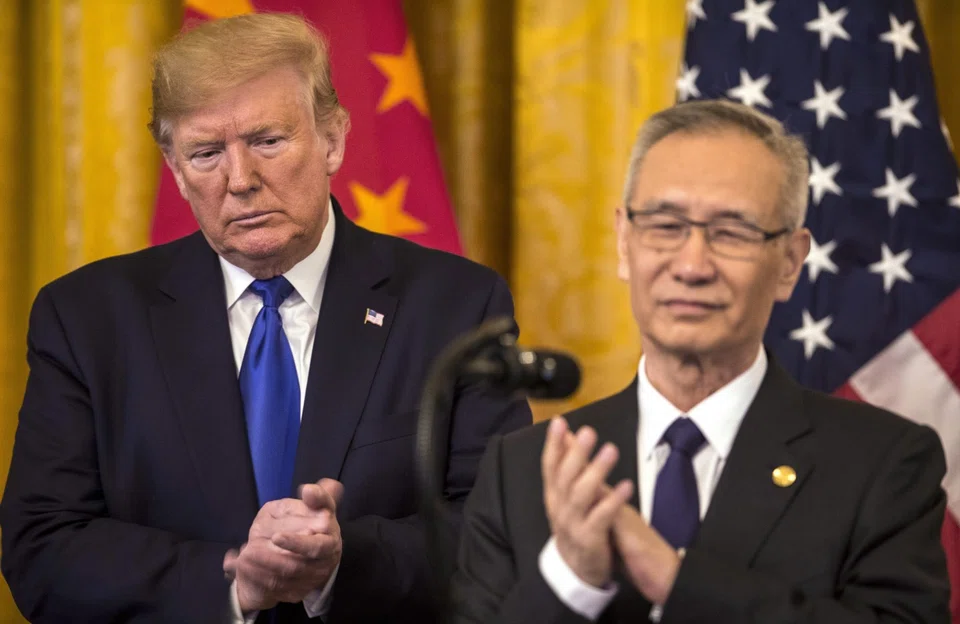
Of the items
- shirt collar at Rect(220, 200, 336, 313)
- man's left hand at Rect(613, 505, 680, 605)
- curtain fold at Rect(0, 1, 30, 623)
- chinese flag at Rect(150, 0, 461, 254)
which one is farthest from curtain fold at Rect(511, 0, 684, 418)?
man's left hand at Rect(613, 505, 680, 605)

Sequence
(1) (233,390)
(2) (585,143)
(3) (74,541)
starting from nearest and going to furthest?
(3) (74,541) → (1) (233,390) → (2) (585,143)

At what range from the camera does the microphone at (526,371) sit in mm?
1422

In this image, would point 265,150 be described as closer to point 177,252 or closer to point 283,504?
point 177,252

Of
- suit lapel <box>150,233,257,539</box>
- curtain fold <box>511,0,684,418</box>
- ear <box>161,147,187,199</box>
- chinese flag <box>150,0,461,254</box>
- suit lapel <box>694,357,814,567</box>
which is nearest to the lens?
suit lapel <box>694,357,814,567</box>

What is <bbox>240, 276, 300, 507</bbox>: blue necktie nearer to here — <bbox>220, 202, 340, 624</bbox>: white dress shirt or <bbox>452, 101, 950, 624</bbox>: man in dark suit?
<bbox>220, 202, 340, 624</bbox>: white dress shirt

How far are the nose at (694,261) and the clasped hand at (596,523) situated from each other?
0.28 m

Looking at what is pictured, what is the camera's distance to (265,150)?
234cm

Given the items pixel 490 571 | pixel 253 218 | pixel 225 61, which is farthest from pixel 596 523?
pixel 225 61

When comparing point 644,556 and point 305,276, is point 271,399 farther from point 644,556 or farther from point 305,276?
point 644,556

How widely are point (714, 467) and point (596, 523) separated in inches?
13.0

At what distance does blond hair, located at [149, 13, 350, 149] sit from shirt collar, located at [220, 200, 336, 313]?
0.24 m

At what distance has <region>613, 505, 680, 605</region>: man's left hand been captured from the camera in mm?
1512

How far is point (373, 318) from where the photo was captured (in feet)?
7.93

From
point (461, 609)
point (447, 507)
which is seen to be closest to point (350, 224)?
point (447, 507)
